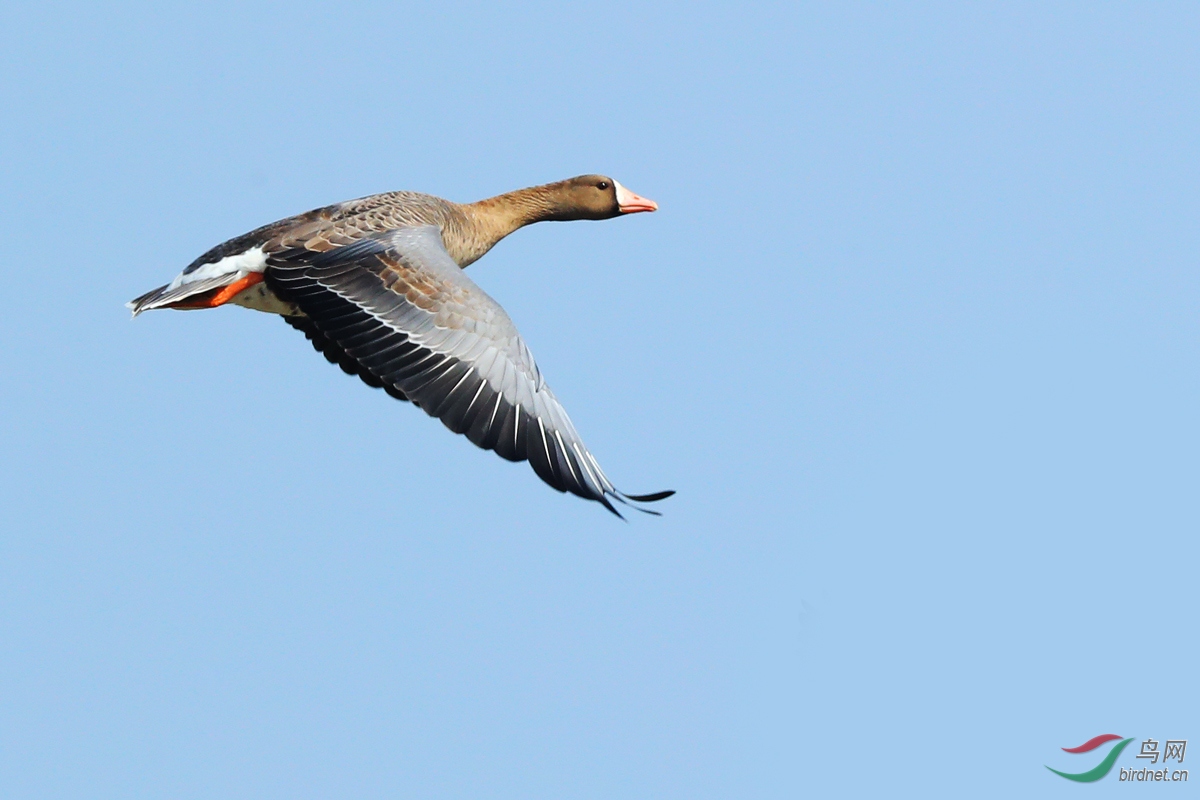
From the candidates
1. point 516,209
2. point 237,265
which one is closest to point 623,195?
point 516,209

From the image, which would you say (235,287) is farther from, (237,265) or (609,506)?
(609,506)

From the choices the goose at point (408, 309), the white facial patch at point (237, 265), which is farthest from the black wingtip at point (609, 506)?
the white facial patch at point (237, 265)

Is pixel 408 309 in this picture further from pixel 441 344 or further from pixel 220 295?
pixel 220 295

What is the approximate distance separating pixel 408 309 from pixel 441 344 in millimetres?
469

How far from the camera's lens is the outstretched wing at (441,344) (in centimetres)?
1074

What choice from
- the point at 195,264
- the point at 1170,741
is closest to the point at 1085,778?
the point at 1170,741

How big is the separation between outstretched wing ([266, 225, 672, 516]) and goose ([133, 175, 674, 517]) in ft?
0.03

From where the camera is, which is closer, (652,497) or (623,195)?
(652,497)

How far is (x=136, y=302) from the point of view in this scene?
1285 cm

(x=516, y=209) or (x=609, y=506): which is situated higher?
(x=516, y=209)

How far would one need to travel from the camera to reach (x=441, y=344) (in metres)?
11.2

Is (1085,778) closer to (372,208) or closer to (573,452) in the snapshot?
(573,452)

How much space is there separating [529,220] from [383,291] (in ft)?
12.1

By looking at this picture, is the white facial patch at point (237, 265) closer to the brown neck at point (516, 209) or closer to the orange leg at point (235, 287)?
the orange leg at point (235, 287)
